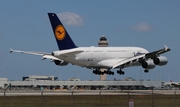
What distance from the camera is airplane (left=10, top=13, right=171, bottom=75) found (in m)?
85.7

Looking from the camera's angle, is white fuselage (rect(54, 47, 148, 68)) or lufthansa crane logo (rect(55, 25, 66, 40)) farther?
white fuselage (rect(54, 47, 148, 68))

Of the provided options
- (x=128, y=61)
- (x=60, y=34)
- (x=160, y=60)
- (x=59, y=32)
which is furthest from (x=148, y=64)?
(x=59, y=32)

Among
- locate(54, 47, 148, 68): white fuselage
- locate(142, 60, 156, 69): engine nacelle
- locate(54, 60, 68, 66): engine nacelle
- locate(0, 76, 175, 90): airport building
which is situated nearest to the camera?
locate(142, 60, 156, 69): engine nacelle

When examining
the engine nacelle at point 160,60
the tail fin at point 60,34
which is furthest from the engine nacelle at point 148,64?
the tail fin at point 60,34

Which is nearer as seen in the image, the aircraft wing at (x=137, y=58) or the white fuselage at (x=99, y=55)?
the aircraft wing at (x=137, y=58)

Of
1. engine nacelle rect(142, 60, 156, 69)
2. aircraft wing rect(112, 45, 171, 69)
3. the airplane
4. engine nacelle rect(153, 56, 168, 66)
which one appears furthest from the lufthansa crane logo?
engine nacelle rect(153, 56, 168, 66)

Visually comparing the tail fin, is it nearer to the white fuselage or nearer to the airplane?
the airplane

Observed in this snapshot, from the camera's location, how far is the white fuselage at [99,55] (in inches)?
3447

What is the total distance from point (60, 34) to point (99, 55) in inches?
358

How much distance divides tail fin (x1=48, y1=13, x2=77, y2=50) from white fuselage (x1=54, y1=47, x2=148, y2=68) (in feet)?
4.66

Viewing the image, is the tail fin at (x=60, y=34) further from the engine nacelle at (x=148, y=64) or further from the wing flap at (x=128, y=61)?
the engine nacelle at (x=148, y=64)

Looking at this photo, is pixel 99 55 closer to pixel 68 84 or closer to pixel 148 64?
pixel 148 64

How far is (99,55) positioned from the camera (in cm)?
9056
